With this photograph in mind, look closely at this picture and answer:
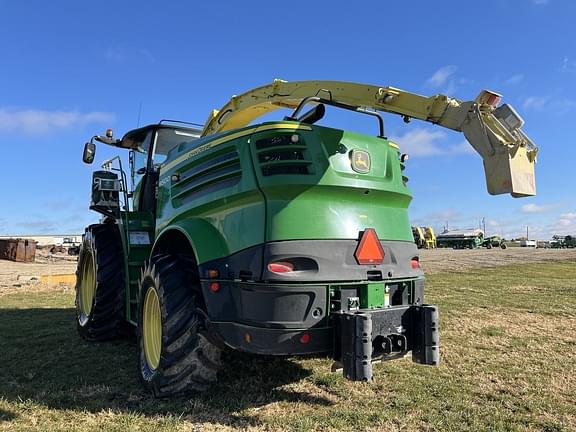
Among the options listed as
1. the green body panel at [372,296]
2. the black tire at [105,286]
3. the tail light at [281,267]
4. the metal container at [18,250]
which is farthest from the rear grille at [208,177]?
the metal container at [18,250]

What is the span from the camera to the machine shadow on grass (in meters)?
4.07

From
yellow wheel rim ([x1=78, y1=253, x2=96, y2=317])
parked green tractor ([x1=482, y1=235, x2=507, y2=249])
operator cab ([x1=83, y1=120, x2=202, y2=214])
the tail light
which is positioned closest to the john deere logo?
the tail light

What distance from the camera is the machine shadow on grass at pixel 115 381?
160 inches

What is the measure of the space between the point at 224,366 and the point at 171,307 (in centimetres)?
134

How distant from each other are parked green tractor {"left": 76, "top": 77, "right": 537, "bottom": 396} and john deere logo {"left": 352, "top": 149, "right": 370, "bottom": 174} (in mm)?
13

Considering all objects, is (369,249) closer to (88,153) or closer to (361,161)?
(361,161)

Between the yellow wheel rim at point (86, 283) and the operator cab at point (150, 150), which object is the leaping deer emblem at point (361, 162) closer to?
the operator cab at point (150, 150)

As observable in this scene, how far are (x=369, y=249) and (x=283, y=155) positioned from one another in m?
1.08

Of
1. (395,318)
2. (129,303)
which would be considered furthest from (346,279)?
(129,303)

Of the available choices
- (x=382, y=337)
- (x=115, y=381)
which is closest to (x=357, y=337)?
(x=382, y=337)

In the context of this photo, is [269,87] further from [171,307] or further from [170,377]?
[170,377]

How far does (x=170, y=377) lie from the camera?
13.5ft

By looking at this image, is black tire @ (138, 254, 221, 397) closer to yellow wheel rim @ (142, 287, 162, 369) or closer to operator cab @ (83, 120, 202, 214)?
yellow wheel rim @ (142, 287, 162, 369)

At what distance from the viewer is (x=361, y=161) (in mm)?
4309
